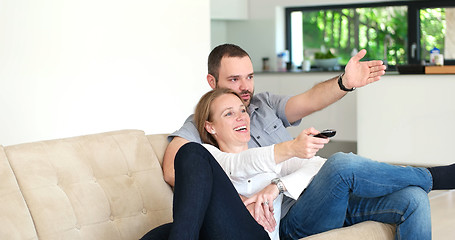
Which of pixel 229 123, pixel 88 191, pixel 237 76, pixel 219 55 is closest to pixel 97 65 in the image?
pixel 219 55

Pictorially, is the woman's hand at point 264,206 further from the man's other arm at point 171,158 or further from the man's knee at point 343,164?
the man's other arm at point 171,158

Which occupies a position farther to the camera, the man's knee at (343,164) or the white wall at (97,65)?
the white wall at (97,65)

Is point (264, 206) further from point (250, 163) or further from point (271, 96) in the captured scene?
point (271, 96)

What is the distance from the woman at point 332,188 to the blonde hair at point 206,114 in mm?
161

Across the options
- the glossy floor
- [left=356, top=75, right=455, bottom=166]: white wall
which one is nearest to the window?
[left=356, top=75, right=455, bottom=166]: white wall

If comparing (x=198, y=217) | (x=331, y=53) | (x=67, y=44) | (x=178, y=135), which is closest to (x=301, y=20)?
(x=331, y=53)

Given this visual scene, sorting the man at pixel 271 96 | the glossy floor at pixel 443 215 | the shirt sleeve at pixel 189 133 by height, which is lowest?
the glossy floor at pixel 443 215

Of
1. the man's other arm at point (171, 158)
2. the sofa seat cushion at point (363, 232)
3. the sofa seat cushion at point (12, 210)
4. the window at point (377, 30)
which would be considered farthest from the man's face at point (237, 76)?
the window at point (377, 30)

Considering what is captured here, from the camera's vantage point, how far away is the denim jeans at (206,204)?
6.98ft

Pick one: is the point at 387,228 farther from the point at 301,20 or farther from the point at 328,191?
the point at 301,20

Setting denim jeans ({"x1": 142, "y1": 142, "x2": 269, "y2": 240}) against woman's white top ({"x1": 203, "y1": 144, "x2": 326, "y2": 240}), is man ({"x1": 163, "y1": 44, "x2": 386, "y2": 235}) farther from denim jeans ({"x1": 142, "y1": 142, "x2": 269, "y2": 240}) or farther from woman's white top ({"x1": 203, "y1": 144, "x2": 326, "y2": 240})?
denim jeans ({"x1": 142, "y1": 142, "x2": 269, "y2": 240})

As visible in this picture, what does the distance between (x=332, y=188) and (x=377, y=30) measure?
17.7 ft

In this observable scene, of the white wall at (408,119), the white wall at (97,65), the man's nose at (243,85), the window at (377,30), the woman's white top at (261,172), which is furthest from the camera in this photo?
the window at (377,30)

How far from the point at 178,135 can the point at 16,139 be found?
78.6 inches
